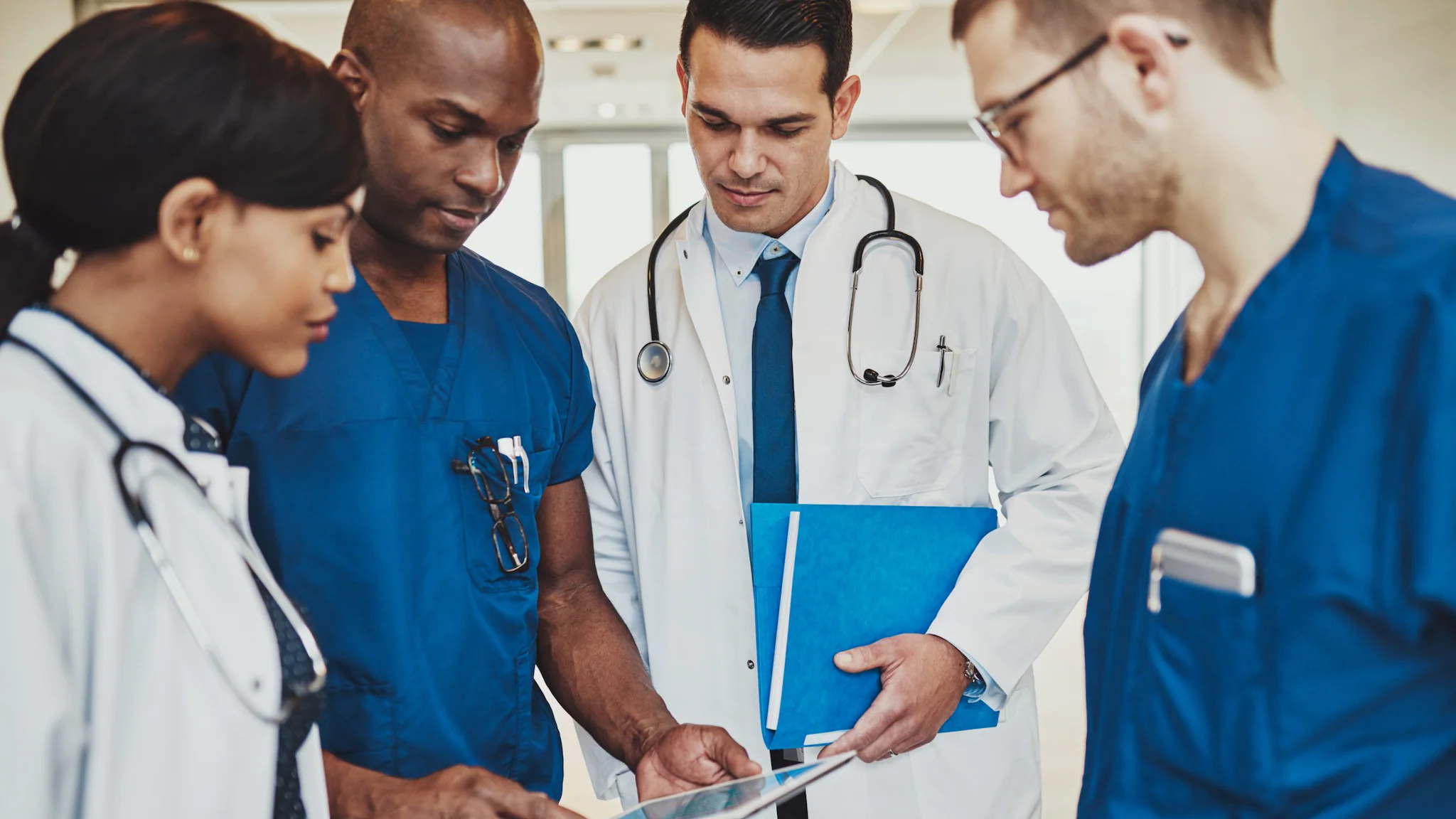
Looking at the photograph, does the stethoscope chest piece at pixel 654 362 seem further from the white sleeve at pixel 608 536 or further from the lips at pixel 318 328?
the lips at pixel 318 328

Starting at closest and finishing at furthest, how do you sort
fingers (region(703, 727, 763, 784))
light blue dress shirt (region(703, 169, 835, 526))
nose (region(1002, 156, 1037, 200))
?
1. nose (region(1002, 156, 1037, 200))
2. fingers (region(703, 727, 763, 784))
3. light blue dress shirt (region(703, 169, 835, 526))

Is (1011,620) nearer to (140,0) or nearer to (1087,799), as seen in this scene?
(1087,799)

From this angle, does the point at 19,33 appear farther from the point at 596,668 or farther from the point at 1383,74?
the point at 1383,74

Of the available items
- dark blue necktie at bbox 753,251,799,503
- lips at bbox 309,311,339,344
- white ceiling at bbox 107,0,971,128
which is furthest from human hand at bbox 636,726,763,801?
white ceiling at bbox 107,0,971,128

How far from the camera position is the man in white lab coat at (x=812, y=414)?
158cm

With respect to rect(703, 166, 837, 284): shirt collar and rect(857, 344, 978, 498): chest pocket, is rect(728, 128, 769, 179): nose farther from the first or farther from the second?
rect(857, 344, 978, 498): chest pocket

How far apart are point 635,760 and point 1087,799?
1.92 ft

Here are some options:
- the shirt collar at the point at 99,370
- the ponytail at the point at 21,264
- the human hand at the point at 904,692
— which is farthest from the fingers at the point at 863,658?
the ponytail at the point at 21,264

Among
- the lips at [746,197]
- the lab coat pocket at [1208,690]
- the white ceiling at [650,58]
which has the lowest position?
the lab coat pocket at [1208,690]

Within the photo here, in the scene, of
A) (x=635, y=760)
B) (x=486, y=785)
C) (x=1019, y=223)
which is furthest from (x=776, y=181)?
(x=1019, y=223)

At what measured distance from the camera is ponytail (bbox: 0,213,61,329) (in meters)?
0.83

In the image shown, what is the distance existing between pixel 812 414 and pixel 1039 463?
36 centimetres

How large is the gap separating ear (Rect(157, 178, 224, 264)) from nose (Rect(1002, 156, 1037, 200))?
669mm

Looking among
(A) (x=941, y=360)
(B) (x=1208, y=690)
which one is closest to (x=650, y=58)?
(A) (x=941, y=360)
